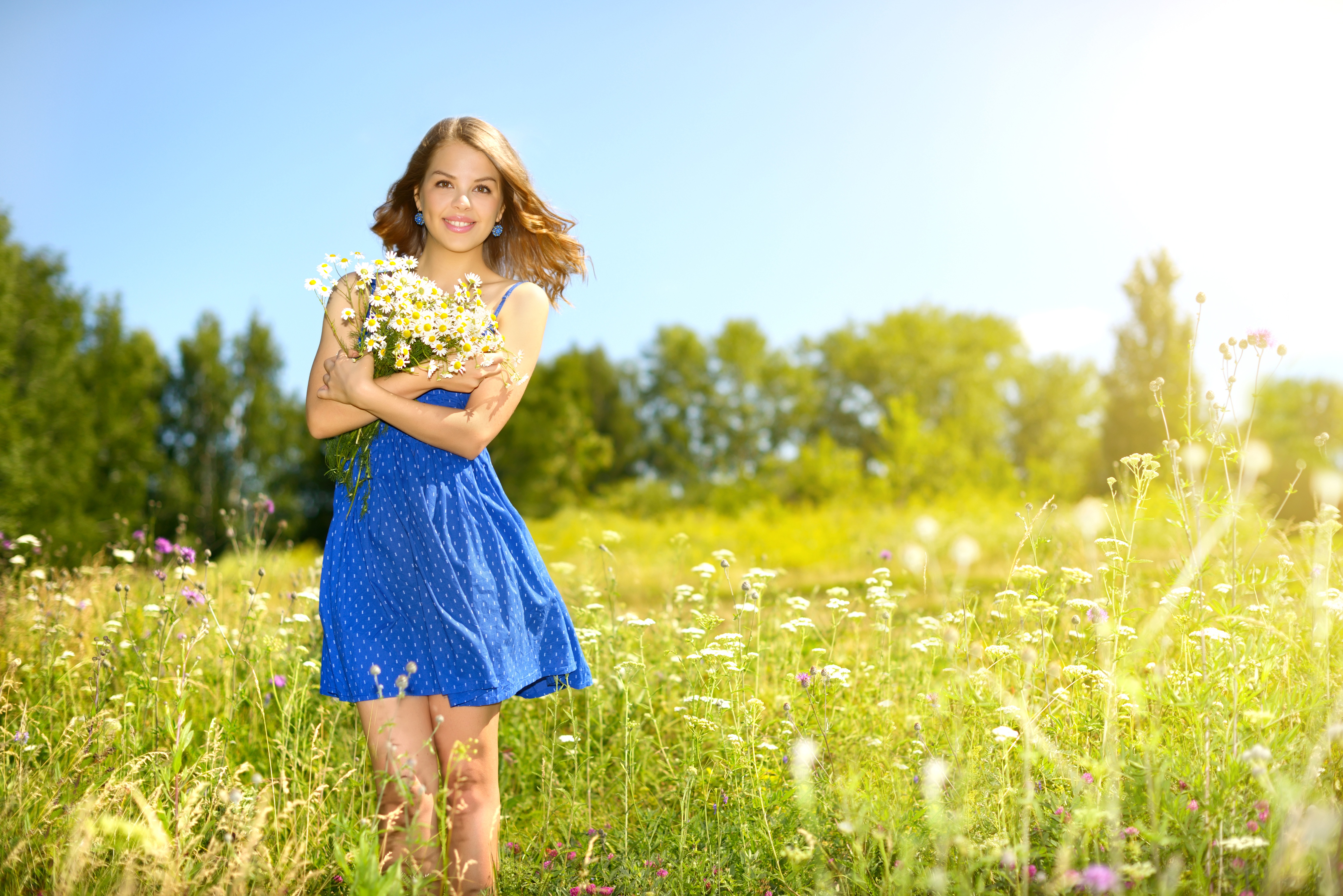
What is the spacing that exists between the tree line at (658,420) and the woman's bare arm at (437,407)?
2.01m

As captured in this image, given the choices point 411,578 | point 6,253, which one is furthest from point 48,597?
point 6,253

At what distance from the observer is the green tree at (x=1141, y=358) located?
971 inches

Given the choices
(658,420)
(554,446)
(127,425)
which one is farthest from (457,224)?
(658,420)

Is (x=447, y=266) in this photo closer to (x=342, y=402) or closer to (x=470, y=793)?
(x=342, y=402)

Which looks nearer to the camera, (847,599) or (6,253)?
(847,599)

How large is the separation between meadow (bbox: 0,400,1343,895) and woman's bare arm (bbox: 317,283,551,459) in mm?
916

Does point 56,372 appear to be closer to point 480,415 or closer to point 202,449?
point 202,449

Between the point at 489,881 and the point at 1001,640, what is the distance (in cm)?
207

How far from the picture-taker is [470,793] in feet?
8.31

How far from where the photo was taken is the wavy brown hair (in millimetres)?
2947

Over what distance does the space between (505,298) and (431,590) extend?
0.97 m

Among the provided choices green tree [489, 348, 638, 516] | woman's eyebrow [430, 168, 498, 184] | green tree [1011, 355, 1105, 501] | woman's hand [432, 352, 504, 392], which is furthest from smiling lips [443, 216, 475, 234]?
green tree [1011, 355, 1105, 501]

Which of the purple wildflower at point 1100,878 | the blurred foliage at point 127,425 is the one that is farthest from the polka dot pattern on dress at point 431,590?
the blurred foliage at point 127,425

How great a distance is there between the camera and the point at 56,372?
17.3 m
